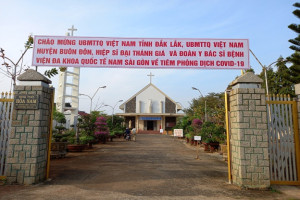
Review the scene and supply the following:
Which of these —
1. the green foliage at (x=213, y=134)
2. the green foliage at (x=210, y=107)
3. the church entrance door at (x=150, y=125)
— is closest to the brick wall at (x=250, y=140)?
the green foliage at (x=213, y=134)

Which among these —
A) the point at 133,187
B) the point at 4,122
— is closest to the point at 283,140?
the point at 133,187

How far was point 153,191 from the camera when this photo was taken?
17.2ft

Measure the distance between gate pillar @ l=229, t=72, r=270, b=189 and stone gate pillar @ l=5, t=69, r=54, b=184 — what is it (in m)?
5.81

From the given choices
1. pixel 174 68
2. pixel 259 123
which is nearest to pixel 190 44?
pixel 174 68

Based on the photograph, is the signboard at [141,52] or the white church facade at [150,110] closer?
the signboard at [141,52]

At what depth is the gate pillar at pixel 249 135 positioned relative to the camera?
5.68 meters

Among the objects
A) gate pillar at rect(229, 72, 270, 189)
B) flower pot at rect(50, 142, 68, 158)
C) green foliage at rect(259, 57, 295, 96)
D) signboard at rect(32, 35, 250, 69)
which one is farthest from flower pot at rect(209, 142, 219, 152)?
green foliage at rect(259, 57, 295, 96)

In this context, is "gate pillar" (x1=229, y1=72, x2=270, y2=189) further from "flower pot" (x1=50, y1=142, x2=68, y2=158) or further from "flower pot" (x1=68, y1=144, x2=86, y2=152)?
"flower pot" (x1=68, y1=144, x2=86, y2=152)

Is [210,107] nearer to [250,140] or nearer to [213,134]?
[213,134]

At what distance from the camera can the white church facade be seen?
3984 cm

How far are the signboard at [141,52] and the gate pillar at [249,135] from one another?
1.06 metres

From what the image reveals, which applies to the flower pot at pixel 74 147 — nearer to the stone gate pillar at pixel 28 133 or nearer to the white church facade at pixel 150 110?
the stone gate pillar at pixel 28 133

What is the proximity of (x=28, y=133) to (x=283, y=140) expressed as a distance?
7.47m

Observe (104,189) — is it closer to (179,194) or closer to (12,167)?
(179,194)
